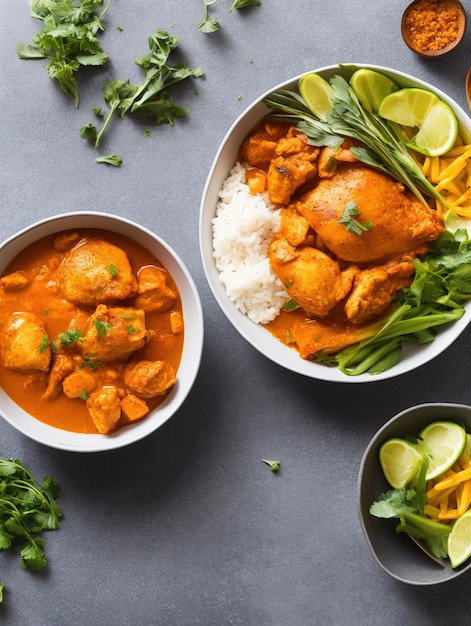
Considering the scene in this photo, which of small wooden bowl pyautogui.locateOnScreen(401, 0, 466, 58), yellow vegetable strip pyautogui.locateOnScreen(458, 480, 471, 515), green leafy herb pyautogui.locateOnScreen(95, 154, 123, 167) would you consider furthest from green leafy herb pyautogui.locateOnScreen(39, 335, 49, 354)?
small wooden bowl pyautogui.locateOnScreen(401, 0, 466, 58)

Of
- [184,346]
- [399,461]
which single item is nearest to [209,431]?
[184,346]

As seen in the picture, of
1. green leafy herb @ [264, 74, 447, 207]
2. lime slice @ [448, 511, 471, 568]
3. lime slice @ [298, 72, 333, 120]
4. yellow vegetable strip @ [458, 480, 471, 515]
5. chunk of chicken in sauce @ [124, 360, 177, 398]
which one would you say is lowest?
lime slice @ [448, 511, 471, 568]

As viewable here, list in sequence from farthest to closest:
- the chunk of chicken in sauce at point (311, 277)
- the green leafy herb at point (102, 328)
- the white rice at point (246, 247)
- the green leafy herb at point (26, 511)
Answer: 1. the green leafy herb at point (26, 511)
2. the white rice at point (246, 247)
3. the chunk of chicken in sauce at point (311, 277)
4. the green leafy herb at point (102, 328)

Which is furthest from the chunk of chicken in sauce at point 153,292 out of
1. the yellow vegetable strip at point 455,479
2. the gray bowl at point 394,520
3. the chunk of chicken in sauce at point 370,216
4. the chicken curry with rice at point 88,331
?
the yellow vegetable strip at point 455,479

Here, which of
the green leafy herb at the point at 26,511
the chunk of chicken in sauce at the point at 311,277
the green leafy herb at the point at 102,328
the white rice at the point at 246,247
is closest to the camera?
the green leafy herb at the point at 102,328

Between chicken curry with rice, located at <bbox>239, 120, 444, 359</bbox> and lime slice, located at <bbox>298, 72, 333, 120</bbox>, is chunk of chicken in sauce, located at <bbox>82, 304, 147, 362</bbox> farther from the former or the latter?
lime slice, located at <bbox>298, 72, 333, 120</bbox>

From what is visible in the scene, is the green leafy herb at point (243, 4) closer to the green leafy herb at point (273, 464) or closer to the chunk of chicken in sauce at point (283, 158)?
the chunk of chicken in sauce at point (283, 158)
